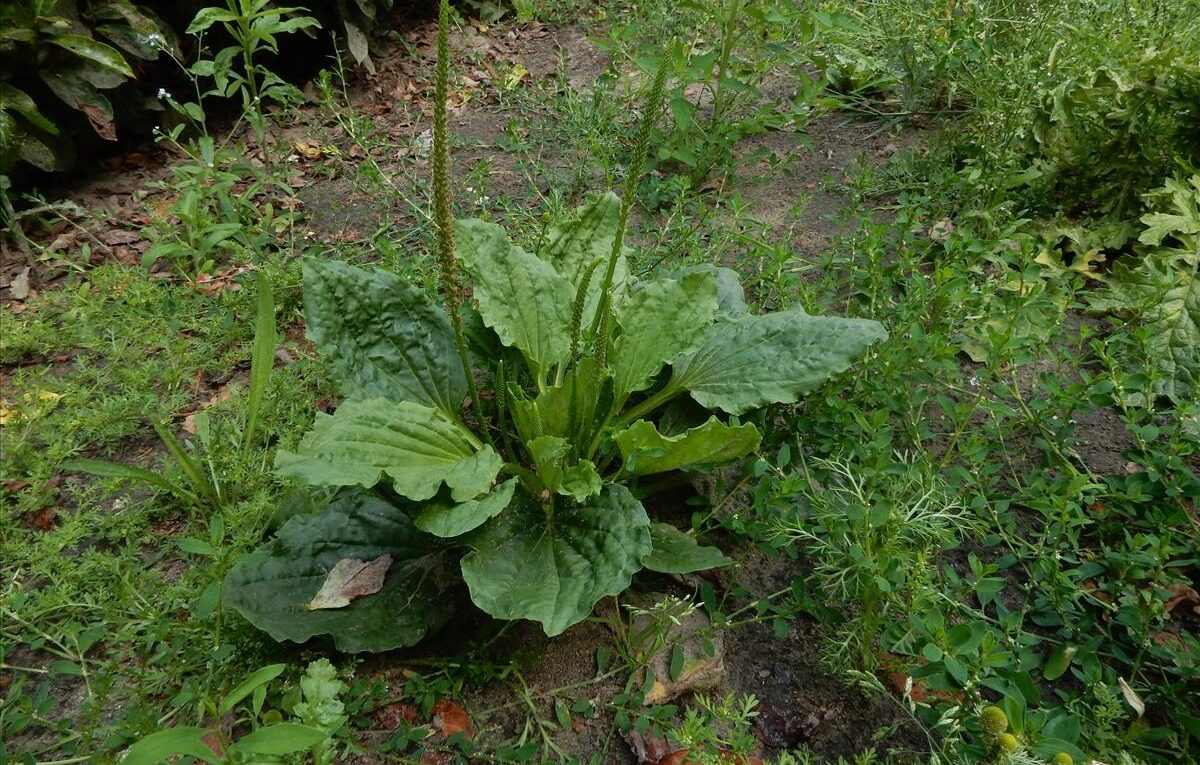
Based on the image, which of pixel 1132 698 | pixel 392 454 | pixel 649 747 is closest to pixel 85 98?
pixel 392 454

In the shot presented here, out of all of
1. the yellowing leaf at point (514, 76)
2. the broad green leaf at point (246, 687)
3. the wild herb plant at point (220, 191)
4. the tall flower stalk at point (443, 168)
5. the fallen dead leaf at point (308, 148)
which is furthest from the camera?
the yellowing leaf at point (514, 76)

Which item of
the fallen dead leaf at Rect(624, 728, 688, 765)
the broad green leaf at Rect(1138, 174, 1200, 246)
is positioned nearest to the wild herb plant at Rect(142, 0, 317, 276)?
the fallen dead leaf at Rect(624, 728, 688, 765)

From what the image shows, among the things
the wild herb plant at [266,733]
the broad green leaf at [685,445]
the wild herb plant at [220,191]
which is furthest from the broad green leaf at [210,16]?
the wild herb plant at [266,733]

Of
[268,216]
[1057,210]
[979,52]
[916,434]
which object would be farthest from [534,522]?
[979,52]

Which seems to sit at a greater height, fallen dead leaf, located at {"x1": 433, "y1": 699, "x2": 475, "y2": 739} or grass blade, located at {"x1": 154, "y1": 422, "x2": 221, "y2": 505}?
grass blade, located at {"x1": 154, "y1": 422, "x2": 221, "y2": 505}

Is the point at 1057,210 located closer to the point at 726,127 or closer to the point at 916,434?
the point at 726,127

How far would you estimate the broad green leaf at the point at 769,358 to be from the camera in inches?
81.0

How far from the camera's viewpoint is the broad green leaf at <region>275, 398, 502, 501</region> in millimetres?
1673

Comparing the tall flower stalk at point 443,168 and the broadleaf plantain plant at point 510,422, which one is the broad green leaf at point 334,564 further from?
the tall flower stalk at point 443,168

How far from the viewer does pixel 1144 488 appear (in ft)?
6.30

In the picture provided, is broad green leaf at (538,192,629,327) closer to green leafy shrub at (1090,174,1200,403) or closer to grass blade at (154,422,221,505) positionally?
grass blade at (154,422,221,505)

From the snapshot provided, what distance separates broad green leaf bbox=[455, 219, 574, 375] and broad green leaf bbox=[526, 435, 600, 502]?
0.41 m

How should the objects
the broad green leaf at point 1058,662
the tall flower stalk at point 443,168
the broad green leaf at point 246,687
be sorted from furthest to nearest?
the broad green leaf at point 1058,662 < the broad green leaf at point 246,687 < the tall flower stalk at point 443,168

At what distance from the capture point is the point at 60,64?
346cm
